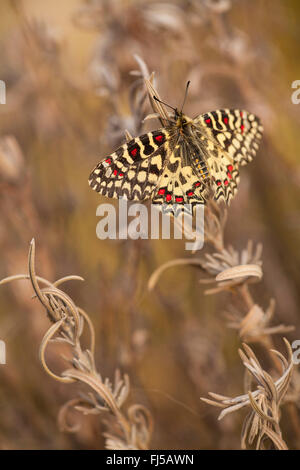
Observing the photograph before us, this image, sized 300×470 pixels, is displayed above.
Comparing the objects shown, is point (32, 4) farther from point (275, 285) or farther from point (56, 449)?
point (56, 449)

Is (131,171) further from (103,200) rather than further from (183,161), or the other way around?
(103,200)

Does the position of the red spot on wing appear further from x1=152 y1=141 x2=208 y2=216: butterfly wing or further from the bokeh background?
the bokeh background

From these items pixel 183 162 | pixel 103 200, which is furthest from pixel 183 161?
pixel 103 200

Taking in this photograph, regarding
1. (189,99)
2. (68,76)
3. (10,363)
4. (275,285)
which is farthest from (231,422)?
(68,76)

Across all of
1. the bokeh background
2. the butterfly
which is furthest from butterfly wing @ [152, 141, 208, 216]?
the bokeh background

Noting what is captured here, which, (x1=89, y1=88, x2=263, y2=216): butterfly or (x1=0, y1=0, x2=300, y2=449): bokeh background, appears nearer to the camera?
(x1=89, y1=88, x2=263, y2=216): butterfly
